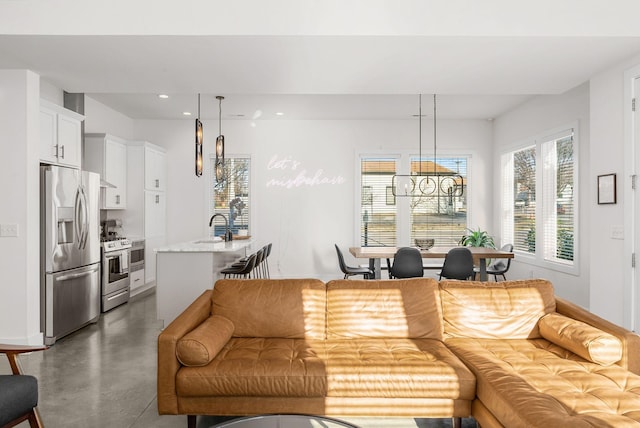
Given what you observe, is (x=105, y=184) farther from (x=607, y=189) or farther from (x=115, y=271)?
(x=607, y=189)

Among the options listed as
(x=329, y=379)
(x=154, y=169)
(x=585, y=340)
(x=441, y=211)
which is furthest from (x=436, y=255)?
(x=154, y=169)

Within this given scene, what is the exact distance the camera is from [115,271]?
5.80 meters

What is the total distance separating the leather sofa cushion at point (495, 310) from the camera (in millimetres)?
3000

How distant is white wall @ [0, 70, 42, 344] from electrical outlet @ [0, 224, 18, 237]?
3cm

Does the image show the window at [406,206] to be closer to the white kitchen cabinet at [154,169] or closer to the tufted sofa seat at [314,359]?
the white kitchen cabinet at [154,169]

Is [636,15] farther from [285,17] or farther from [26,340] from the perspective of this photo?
[26,340]

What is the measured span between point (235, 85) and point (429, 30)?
2161 millimetres

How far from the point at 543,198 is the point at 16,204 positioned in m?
6.45

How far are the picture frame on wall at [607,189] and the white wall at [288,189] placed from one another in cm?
394

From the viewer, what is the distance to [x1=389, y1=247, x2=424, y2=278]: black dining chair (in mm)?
5223

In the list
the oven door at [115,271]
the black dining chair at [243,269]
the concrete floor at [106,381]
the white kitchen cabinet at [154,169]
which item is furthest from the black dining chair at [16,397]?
the white kitchen cabinet at [154,169]

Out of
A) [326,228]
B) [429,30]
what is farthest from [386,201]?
[429,30]

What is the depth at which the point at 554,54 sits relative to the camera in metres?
3.78

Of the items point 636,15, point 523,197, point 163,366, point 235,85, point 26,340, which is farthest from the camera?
point 523,197
